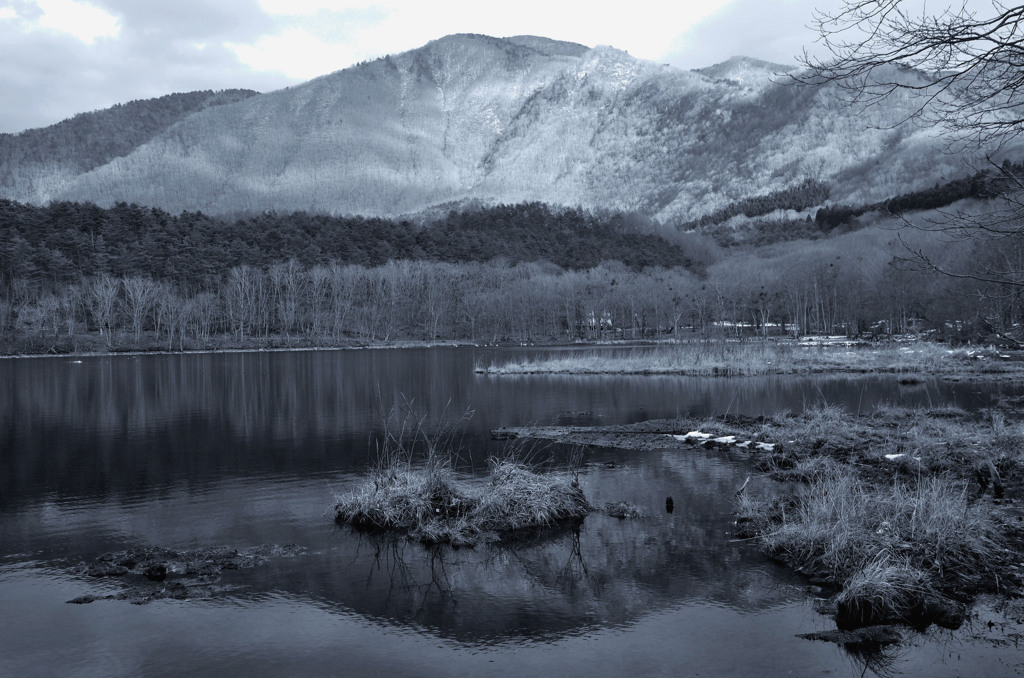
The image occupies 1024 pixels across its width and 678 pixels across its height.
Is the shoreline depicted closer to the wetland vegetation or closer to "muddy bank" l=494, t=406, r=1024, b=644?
"muddy bank" l=494, t=406, r=1024, b=644

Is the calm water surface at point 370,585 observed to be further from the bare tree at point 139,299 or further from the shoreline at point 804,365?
the bare tree at point 139,299

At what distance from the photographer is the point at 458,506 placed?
559 inches

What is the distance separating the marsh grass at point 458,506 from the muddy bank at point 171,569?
1.80 meters

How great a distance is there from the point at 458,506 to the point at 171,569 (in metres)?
4.83

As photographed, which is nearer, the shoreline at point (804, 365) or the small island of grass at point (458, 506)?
the small island of grass at point (458, 506)

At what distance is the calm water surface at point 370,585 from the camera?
860 cm

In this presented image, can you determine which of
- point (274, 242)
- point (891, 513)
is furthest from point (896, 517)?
point (274, 242)

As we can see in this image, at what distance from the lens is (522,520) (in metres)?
13.8

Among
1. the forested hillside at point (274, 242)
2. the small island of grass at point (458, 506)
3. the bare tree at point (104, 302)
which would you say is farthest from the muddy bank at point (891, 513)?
the forested hillside at point (274, 242)

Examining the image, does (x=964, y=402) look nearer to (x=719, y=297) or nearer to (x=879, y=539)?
(x=879, y=539)

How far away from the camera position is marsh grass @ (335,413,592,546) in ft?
44.5

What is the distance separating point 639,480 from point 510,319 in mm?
102837

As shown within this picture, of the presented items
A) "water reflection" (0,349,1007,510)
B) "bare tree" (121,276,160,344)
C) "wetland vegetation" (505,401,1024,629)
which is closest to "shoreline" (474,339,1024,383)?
"water reflection" (0,349,1007,510)

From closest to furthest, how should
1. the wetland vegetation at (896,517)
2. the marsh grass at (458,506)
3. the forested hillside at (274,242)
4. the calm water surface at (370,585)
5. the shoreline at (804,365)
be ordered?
the calm water surface at (370,585)
the wetland vegetation at (896,517)
the marsh grass at (458,506)
the shoreline at (804,365)
the forested hillside at (274,242)
